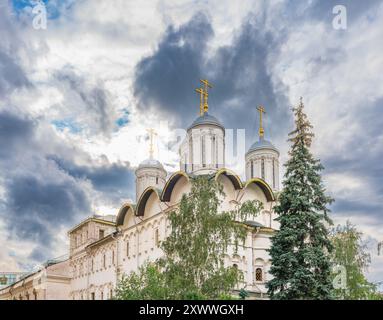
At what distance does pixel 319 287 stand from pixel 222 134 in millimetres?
16442

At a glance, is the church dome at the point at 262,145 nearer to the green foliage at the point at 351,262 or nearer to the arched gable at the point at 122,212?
the arched gable at the point at 122,212

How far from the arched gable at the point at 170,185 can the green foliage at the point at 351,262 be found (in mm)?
8915

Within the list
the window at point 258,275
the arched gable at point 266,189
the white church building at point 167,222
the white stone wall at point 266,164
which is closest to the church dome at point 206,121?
the white church building at point 167,222

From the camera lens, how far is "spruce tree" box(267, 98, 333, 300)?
62.6 feet

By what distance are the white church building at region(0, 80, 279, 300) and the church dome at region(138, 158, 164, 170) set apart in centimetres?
545

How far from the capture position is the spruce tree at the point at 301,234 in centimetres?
1908

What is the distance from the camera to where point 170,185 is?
3075cm

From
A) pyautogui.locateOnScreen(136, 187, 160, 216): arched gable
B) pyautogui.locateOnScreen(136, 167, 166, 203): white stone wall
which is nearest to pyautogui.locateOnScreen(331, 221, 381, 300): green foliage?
pyautogui.locateOnScreen(136, 187, 160, 216): arched gable

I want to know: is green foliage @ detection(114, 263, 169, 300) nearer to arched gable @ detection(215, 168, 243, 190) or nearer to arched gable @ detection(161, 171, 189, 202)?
arched gable @ detection(161, 171, 189, 202)

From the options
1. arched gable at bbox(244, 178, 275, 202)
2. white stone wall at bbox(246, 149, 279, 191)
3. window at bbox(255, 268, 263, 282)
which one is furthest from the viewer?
white stone wall at bbox(246, 149, 279, 191)

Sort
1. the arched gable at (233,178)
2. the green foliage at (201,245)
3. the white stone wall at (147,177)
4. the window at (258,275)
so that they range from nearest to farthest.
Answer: the green foliage at (201,245), the arched gable at (233,178), the window at (258,275), the white stone wall at (147,177)

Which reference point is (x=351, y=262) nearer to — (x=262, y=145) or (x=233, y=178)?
(x=233, y=178)
